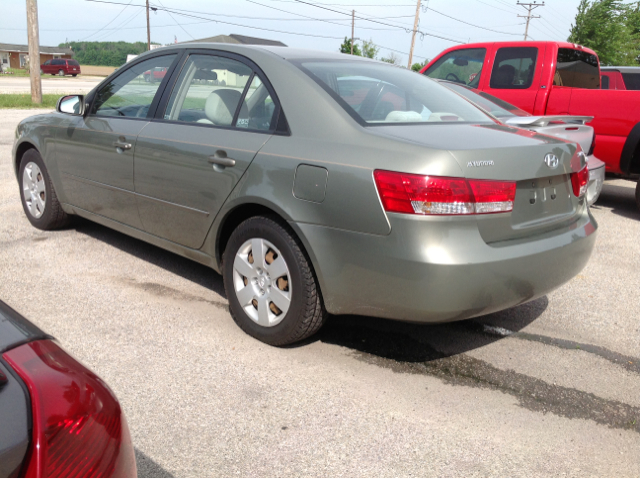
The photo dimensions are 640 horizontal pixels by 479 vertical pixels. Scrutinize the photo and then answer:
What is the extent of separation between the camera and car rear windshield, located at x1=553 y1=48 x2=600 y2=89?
26.5 ft

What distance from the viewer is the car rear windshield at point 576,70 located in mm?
8086

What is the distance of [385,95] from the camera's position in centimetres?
359

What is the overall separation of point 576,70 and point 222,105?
21.3 ft

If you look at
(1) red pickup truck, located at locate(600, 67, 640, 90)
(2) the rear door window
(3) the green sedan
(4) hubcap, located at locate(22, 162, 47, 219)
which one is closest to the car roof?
(3) the green sedan

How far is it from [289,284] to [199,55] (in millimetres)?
1782

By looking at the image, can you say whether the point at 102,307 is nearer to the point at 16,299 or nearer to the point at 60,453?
the point at 16,299

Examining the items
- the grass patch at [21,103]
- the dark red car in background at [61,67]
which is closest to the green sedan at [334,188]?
the grass patch at [21,103]

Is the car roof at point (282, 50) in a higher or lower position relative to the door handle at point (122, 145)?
higher

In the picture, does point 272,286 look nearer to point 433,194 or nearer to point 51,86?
point 433,194

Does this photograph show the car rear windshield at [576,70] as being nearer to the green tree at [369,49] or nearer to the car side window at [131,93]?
the car side window at [131,93]

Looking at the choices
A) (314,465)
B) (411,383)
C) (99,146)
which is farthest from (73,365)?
(99,146)

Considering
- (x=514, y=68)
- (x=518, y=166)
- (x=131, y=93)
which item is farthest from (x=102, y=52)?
(x=518, y=166)

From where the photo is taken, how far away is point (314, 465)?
7.87 feet

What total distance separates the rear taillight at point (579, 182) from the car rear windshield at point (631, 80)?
23.8 ft
